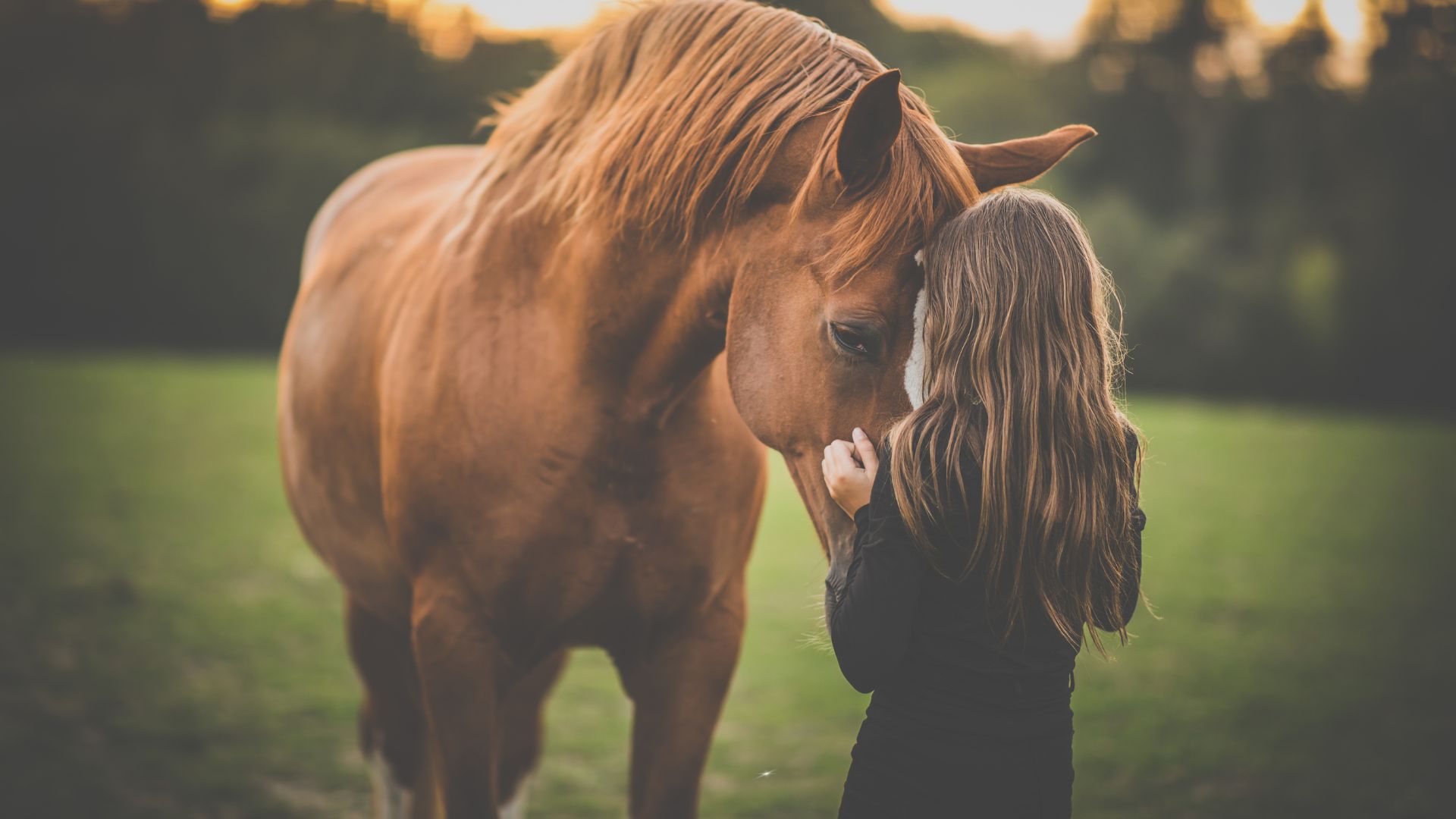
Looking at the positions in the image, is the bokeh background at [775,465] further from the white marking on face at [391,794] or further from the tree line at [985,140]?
the white marking on face at [391,794]

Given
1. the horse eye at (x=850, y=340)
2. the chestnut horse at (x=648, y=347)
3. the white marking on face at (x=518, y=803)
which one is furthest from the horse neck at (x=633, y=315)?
the white marking on face at (x=518, y=803)

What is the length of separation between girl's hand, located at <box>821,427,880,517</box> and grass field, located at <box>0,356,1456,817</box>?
298 millimetres

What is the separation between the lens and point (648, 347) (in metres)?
1.91

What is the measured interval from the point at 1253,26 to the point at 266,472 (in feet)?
87.4

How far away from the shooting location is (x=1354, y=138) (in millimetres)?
24547

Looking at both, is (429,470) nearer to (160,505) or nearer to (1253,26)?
(160,505)

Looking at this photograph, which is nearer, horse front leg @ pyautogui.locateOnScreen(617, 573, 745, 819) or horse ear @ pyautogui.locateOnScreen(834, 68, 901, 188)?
horse ear @ pyautogui.locateOnScreen(834, 68, 901, 188)

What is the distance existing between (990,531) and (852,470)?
0.75 ft

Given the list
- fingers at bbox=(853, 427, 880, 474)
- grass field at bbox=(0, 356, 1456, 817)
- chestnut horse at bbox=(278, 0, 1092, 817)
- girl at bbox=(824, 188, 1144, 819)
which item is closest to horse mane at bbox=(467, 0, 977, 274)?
chestnut horse at bbox=(278, 0, 1092, 817)

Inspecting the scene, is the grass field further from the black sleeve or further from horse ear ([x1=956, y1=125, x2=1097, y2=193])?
horse ear ([x1=956, y1=125, x2=1097, y2=193])

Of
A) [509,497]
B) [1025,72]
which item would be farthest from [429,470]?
[1025,72]

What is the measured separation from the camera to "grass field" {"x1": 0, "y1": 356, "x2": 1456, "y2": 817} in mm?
3723

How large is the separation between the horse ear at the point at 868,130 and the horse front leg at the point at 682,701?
975mm

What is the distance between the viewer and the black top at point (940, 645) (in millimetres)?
1478
